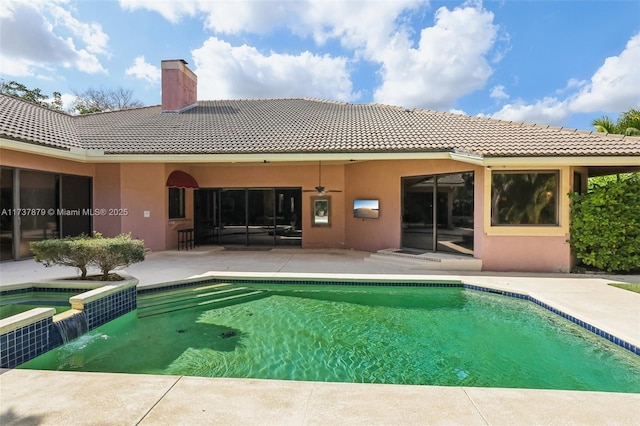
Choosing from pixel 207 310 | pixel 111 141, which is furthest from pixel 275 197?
pixel 207 310

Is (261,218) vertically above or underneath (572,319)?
above

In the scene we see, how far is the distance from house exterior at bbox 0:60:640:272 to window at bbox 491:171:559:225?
1.3 inches

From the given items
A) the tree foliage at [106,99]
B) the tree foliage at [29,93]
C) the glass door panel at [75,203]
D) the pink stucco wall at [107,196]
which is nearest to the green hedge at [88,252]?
the glass door panel at [75,203]

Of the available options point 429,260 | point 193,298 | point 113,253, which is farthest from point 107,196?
point 429,260

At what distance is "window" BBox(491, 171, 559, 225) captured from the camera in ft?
36.6

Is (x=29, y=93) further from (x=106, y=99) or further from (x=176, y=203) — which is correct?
(x=176, y=203)

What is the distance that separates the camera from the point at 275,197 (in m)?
17.2

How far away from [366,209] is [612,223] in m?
8.17

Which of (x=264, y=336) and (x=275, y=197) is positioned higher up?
(x=275, y=197)

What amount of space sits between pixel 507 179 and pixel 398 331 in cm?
714

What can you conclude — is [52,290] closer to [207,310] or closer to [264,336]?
[207,310]

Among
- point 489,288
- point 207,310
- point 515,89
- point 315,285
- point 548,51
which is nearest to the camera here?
point 207,310

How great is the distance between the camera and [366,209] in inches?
592

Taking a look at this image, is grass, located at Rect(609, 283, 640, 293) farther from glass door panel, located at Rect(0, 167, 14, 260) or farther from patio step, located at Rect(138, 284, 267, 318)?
glass door panel, located at Rect(0, 167, 14, 260)
